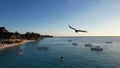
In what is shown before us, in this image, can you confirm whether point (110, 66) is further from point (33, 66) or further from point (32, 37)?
point (32, 37)

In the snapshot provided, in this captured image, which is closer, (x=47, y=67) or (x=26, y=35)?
(x=47, y=67)

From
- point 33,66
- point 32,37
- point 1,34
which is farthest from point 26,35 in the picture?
point 33,66

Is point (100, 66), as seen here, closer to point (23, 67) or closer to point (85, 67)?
point (85, 67)

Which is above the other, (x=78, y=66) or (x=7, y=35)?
(x=7, y=35)

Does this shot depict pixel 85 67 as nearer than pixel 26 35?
Yes

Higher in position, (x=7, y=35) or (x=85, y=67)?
(x=7, y=35)

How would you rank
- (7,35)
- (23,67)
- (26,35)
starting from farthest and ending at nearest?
1. (26,35)
2. (7,35)
3. (23,67)

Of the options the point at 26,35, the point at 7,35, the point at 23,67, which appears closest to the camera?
the point at 23,67

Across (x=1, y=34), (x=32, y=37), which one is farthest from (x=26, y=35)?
(x=1, y=34)
